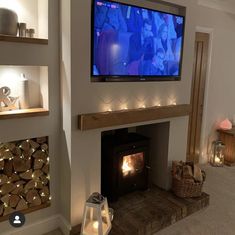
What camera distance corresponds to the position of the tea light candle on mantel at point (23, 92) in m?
2.31

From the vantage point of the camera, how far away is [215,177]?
153 inches

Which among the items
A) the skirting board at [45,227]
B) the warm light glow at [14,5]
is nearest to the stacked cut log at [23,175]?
the skirting board at [45,227]

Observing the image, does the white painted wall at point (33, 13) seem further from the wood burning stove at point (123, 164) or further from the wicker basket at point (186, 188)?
the wicker basket at point (186, 188)

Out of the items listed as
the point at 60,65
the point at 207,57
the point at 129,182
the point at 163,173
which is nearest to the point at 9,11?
the point at 60,65

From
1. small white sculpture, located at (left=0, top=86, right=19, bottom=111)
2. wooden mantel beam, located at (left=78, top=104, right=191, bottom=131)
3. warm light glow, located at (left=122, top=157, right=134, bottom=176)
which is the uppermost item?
small white sculpture, located at (left=0, top=86, right=19, bottom=111)

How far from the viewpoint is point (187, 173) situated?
3.01m

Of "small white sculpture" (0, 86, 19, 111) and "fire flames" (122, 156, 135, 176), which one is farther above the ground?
"small white sculpture" (0, 86, 19, 111)

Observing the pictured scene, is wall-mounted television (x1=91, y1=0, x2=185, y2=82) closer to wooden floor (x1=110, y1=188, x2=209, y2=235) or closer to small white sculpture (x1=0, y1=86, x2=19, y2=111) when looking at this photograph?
small white sculpture (x1=0, y1=86, x2=19, y2=111)

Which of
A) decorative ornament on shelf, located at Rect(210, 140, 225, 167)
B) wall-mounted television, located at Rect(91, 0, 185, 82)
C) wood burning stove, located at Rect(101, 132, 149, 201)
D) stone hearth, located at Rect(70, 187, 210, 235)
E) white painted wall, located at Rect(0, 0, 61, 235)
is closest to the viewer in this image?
white painted wall, located at Rect(0, 0, 61, 235)

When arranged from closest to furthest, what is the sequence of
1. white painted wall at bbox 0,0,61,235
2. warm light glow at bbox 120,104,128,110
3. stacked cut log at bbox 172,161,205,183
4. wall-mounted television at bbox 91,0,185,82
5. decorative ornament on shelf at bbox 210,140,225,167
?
1. white painted wall at bbox 0,0,61,235
2. wall-mounted television at bbox 91,0,185,82
3. warm light glow at bbox 120,104,128,110
4. stacked cut log at bbox 172,161,205,183
5. decorative ornament on shelf at bbox 210,140,225,167

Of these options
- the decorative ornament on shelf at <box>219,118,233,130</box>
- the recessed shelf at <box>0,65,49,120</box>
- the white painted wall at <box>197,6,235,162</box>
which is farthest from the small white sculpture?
the decorative ornament on shelf at <box>219,118,233,130</box>

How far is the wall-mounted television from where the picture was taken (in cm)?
→ 237

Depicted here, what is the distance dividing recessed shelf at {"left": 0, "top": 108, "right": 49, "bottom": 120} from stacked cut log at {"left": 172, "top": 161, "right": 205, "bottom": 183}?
166cm

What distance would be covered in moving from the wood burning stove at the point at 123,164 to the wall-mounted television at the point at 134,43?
2.29 ft
